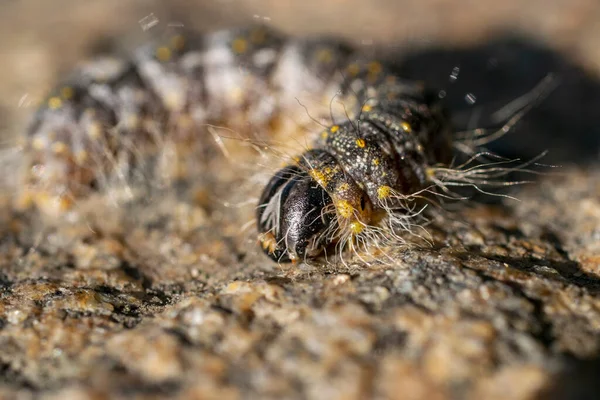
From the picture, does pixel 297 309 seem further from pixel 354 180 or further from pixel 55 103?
pixel 55 103

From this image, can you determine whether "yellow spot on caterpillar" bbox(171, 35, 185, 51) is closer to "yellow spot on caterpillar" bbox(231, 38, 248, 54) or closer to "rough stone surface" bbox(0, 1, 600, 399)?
"yellow spot on caterpillar" bbox(231, 38, 248, 54)

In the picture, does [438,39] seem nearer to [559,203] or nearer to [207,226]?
[559,203]

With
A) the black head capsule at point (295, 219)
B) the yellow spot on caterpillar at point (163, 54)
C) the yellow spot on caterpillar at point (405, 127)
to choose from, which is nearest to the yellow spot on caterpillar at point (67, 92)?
the yellow spot on caterpillar at point (163, 54)

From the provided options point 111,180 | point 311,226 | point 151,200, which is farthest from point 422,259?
point 111,180

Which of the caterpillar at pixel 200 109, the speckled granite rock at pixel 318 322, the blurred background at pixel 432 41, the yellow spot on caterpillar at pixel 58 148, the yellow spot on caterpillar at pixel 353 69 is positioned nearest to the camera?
the speckled granite rock at pixel 318 322

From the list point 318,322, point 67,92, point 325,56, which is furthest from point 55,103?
point 318,322

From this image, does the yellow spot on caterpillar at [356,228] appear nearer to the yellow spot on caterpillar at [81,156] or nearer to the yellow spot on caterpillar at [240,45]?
the yellow spot on caterpillar at [240,45]
